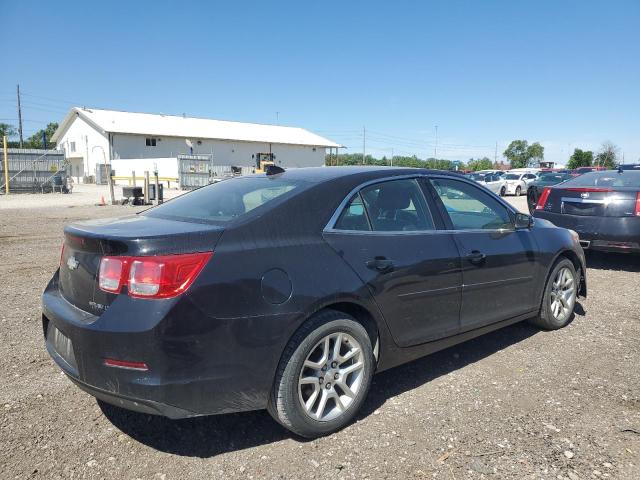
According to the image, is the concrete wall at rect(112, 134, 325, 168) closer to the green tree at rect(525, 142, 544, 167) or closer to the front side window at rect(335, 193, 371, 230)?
the front side window at rect(335, 193, 371, 230)

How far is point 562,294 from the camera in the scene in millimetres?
5000

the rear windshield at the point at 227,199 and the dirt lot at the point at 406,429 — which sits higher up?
the rear windshield at the point at 227,199

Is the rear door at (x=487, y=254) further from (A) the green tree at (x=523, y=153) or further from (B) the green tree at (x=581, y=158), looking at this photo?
(A) the green tree at (x=523, y=153)

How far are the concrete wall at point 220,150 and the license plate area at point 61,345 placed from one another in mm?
46119

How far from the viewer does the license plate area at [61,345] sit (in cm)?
277

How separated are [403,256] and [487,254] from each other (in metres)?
0.97

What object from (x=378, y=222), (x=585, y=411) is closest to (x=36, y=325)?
(x=378, y=222)

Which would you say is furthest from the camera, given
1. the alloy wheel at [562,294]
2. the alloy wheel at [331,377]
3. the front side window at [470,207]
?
the alloy wheel at [562,294]

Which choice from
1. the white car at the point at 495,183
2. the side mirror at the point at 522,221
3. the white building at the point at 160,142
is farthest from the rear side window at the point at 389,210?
the white building at the point at 160,142

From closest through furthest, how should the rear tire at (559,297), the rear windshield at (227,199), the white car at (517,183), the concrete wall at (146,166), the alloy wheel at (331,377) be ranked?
the alloy wheel at (331,377)
the rear windshield at (227,199)
the rear tire at (559,297)
the white car at (517,183)
the concrete wall at (146,166)

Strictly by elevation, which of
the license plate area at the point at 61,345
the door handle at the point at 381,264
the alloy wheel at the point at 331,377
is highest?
the door handle at the point at 381,264

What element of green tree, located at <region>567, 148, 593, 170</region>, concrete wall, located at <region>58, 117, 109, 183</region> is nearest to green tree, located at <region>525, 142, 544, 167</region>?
green tree, located at <region>567, 148, 593, 170</region>

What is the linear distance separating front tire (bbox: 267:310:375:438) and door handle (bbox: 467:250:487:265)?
117cm

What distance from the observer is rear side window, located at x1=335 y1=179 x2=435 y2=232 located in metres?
3.29
